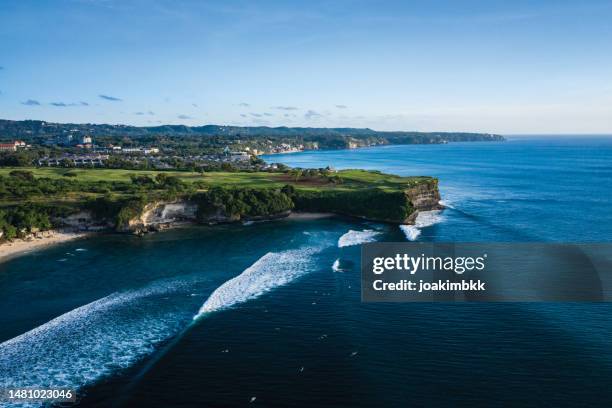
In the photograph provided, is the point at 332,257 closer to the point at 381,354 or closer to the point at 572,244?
the point at 381,354

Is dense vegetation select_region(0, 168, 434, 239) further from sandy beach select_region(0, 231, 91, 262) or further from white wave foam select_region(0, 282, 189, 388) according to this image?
white wave foam select_region(0, 282, 189, 388)

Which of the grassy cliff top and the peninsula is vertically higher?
the grassy cliff top

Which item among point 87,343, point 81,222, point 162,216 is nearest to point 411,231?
point 162,216

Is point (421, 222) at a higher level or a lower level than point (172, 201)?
lower

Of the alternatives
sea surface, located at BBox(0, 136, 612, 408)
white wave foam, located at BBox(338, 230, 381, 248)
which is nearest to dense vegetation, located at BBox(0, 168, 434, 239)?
white wave foam, located at BBox(338, 230, 381, 248)

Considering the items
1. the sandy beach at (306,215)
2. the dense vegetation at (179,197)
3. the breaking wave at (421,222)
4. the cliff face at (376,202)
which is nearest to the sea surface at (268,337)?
the dense vegetation at (179,197)

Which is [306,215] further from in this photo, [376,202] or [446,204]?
[446,204]
